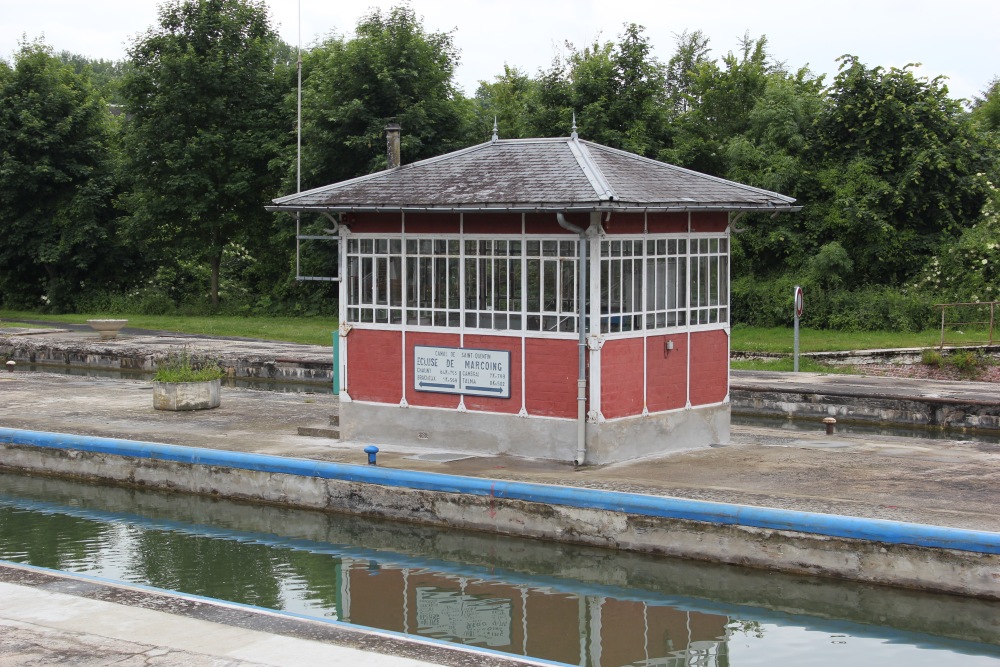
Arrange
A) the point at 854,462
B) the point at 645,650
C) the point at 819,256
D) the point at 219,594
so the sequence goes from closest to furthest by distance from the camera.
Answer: the point at 645,650 → the point at 219,594 → the point at 854,462 → the point at 819,256

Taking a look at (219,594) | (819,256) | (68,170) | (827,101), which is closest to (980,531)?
(219,594)

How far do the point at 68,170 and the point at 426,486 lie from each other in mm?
32834

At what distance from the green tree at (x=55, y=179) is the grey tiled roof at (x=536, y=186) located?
27980 millimetres

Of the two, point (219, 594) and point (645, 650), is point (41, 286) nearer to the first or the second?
point (219, 594)

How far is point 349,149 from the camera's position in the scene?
34.8m

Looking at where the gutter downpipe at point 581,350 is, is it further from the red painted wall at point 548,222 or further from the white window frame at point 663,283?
the white window frame at point 663,283

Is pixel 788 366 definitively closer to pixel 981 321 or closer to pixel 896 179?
pixel 981 321

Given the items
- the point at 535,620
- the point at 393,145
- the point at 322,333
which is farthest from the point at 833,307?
the point at 535,620

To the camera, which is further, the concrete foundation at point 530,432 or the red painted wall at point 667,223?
the red painted wall at point 667,223

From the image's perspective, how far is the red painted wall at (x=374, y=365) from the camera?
648 inches

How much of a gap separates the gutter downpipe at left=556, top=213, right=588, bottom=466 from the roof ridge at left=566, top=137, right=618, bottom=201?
584 millimetres

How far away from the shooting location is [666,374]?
627 inches

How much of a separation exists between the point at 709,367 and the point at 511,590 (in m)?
5.60

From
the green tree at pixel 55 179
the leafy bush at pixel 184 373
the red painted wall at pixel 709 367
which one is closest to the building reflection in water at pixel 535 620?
the red painted wall at pixel 709 367
